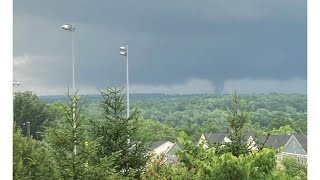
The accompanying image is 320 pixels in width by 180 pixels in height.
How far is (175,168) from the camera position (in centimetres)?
367

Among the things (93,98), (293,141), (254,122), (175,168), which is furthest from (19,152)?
(293,141)

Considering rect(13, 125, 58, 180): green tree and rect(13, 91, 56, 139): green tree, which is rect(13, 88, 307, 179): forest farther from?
rect(13, 91, 56, 139): green tree

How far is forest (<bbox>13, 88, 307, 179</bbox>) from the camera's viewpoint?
120 inches

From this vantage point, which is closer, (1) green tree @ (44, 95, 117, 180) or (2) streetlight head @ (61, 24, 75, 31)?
(1) green tree @ (44, 95, 117, 180)

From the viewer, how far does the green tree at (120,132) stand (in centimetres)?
375

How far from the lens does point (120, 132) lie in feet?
12.4

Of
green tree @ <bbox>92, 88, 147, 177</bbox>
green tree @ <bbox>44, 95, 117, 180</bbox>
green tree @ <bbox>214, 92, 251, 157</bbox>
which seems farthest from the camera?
green tree @ <bbox>92, 88, 147, 177</bbox>

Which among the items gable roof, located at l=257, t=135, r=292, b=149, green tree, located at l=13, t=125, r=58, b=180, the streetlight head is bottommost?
green tree, located at l=13, t=125, r=58, b=180

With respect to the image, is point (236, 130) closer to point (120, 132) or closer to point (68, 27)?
point (120, 132)

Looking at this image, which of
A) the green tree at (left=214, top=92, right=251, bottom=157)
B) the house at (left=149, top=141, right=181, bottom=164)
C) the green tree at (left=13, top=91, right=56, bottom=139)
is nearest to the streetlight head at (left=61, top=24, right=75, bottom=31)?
the house at (left=149, top=141, right=181, bottom=164)

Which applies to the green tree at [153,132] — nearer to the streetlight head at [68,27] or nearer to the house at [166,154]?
the house at [166,154]

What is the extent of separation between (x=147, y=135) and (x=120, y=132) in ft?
0.92

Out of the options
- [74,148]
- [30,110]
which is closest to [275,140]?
[74,148]
